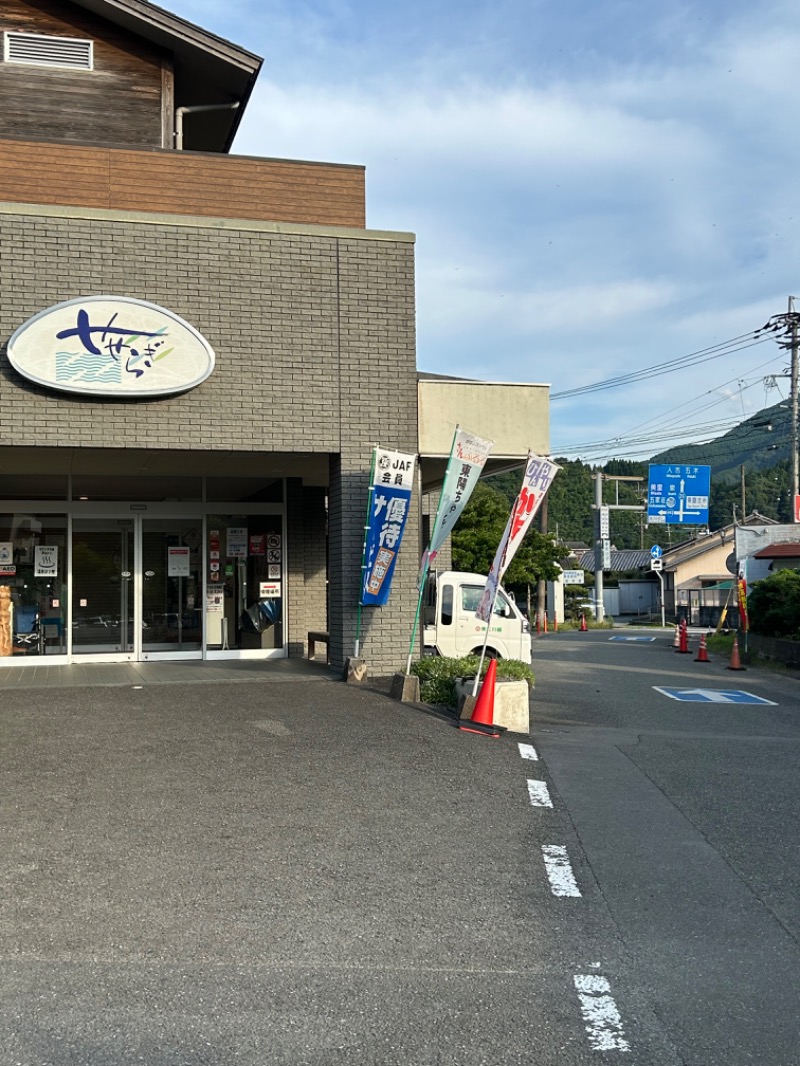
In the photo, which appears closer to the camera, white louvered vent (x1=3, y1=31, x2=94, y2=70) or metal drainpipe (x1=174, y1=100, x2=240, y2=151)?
white louvered vent (x1=3, y1=31, x2=94, y2=70)

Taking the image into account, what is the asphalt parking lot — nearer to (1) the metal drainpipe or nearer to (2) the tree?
(1) the metal drainpipe

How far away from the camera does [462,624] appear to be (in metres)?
18.0

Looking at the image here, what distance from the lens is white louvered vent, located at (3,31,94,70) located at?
1562 cm

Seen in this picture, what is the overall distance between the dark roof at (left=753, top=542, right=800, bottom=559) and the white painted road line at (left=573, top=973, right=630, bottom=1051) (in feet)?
109

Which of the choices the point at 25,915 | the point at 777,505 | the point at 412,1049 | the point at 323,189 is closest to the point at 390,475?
the point at 323,189

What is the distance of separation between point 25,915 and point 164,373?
8928 millimetres

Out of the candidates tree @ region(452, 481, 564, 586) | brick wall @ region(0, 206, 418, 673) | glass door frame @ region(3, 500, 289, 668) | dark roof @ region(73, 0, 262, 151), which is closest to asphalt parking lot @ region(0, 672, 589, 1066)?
brick wall @ region(0, 206, 418, 673)

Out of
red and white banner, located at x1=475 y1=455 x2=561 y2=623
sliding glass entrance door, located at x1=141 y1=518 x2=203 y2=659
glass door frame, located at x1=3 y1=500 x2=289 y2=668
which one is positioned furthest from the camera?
sliding glass entrance door, located at x1=141 y1=518 x2=203 y2=659

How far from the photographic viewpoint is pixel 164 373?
525 inches

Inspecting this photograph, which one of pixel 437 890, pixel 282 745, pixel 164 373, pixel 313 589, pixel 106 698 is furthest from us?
pixel 313 589

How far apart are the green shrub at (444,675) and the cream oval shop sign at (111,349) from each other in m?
4.60

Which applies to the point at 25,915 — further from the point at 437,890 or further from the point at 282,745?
the point at 282,745

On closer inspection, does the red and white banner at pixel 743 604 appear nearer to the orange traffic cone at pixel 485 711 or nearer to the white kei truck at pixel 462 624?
the white kei truck at pixel 462 624

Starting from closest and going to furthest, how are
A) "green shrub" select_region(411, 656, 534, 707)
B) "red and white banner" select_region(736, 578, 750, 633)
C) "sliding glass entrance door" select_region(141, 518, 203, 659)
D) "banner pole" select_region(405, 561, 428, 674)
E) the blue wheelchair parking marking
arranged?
1. "green shrub" select_region(411, 656, 534, 707)
2. "banner pole" select_region(405, 561, 428, 674)
3. the blue wheelchair parking marking
4. "sliding glass entrance door" select_region(141, 518, 203, 659)
5. "red and white banner" select_region(736, 578, 750, 633)
